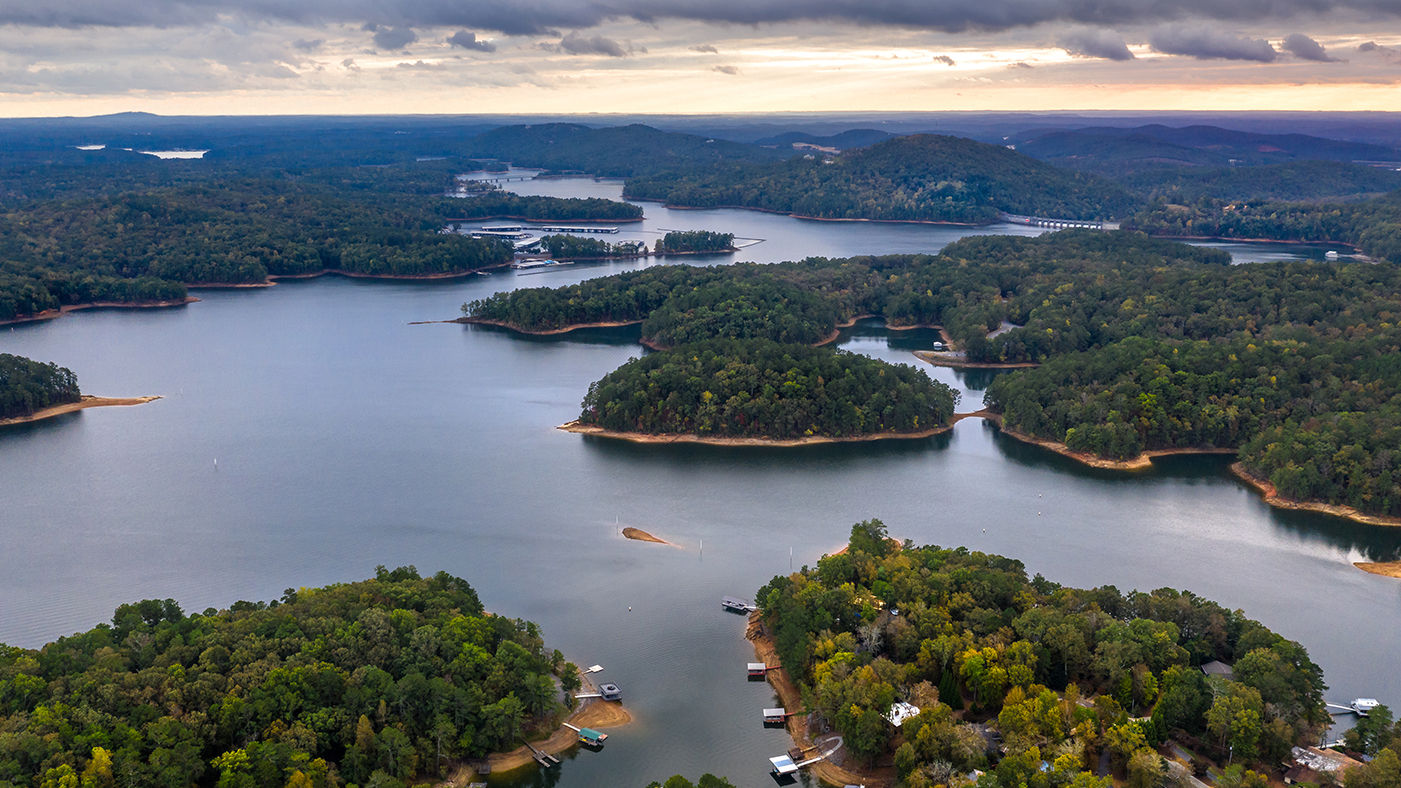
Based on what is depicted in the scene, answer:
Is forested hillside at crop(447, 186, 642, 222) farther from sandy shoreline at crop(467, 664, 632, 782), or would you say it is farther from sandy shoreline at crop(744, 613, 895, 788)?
sandy shoreline at crop(467, 664, 632, 782)

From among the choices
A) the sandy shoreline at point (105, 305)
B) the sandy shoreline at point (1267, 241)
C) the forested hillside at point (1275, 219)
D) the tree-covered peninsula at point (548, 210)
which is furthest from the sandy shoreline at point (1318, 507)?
the tree-covered peninsula at point (548, 210)

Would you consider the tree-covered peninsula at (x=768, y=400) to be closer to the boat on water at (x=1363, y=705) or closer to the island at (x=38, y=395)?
the boat on water at (x=1363, y=705)

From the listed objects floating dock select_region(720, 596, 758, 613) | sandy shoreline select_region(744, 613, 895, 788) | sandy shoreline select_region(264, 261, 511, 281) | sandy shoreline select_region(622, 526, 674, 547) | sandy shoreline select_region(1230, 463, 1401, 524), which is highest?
sandy shoreline select_region(264, 261, 511, 281)

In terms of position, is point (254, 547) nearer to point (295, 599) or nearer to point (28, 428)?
point (295, 599)

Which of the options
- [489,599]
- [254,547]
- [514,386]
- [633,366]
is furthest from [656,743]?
[514,386]

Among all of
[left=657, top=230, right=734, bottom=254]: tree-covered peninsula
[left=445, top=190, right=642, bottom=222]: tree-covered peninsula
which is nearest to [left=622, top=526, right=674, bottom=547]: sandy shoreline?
[left=657, top=230, right=734, bottom=254]: tree-covered peninsula

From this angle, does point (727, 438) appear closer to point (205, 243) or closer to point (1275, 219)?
point (205, 243)
